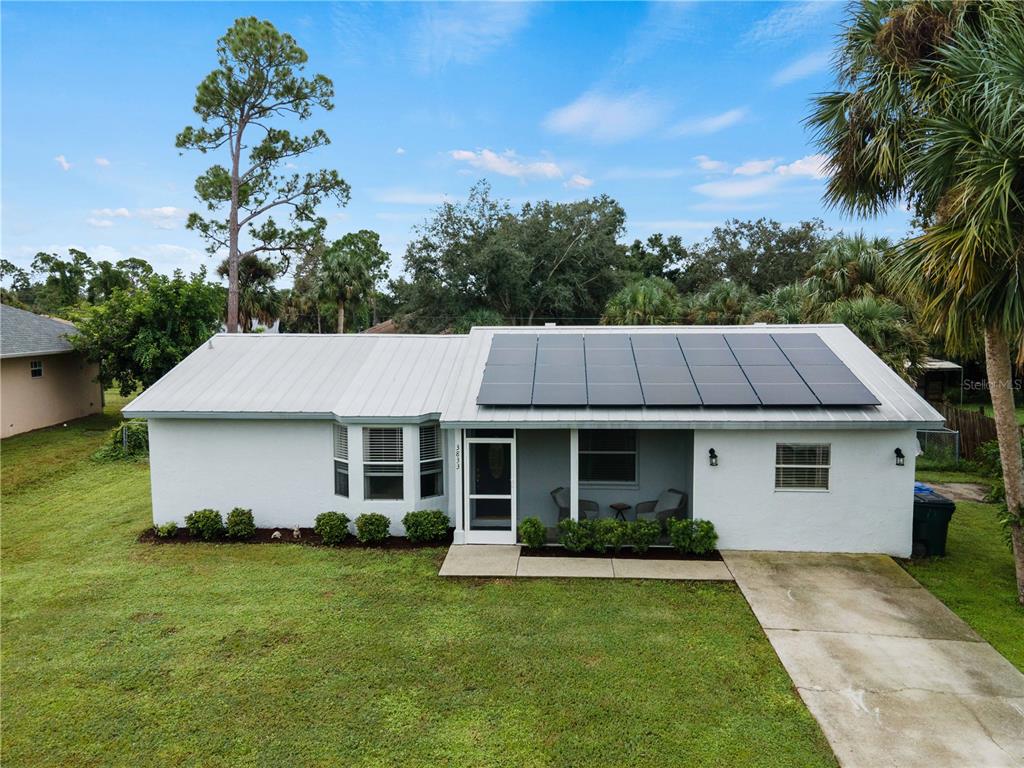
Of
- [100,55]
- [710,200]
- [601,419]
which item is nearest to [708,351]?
[601,419]

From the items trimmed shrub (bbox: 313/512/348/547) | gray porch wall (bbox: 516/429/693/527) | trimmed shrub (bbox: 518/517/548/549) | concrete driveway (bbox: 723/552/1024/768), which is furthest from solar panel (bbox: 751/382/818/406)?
trimmed shrub (bbox: 313/512/348/547)

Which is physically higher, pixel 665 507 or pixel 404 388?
pixel 404 388

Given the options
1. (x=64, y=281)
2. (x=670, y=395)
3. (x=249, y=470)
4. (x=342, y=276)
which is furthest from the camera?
(x=64, y=281)

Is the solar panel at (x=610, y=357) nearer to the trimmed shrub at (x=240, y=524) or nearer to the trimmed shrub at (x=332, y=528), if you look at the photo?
the trimmed shrub at (x=332, y=528)

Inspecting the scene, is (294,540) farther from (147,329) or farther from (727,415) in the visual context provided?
(147,329)

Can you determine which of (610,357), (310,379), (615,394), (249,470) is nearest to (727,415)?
(615,394)

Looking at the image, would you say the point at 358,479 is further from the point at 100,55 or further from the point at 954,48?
the point at 100,55

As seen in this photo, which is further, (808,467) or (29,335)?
(29,335)

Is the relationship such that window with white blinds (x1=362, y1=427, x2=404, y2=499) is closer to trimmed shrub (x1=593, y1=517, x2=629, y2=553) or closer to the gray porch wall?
the gray porch wall
